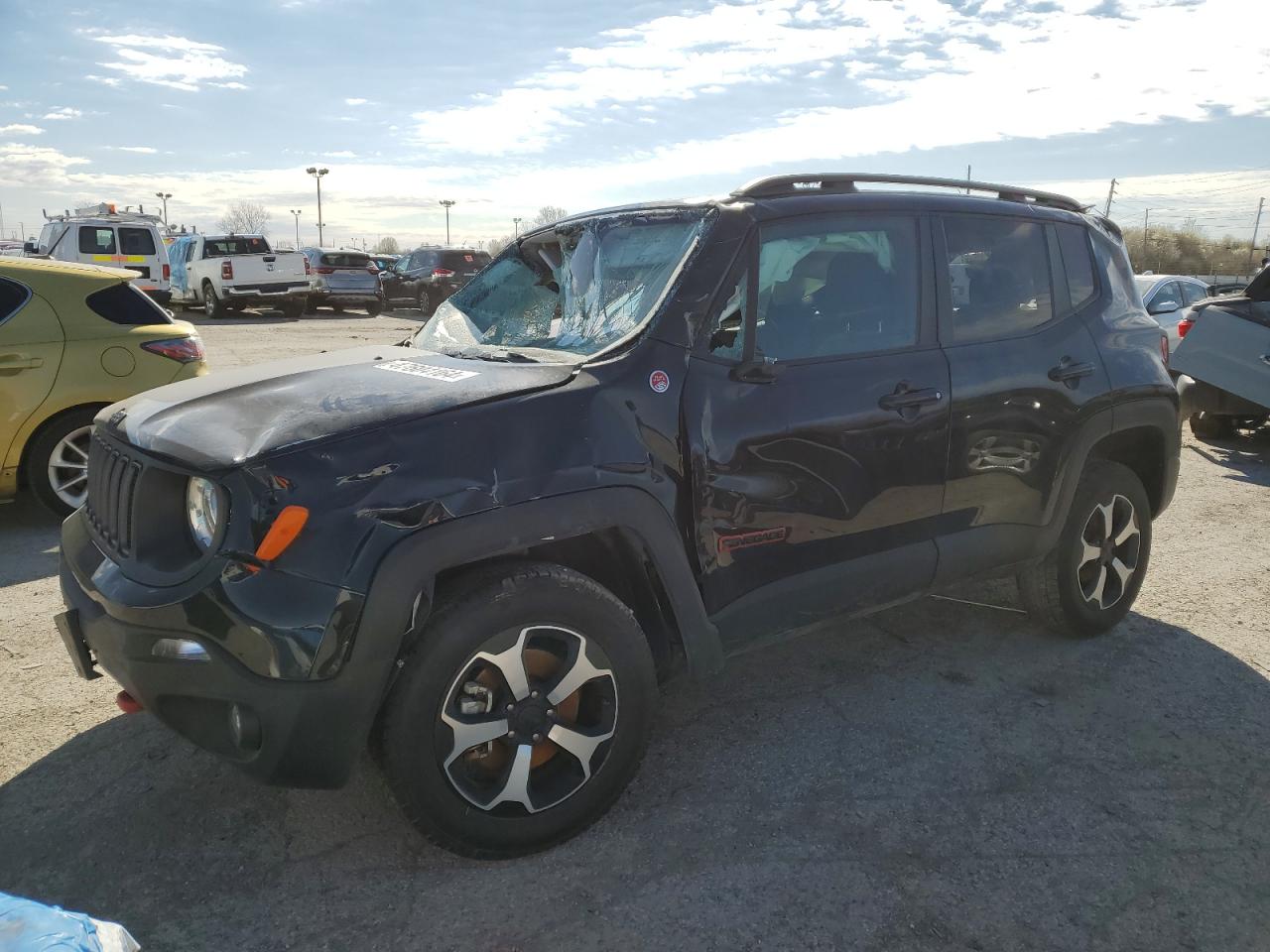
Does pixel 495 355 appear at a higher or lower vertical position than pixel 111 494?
higher

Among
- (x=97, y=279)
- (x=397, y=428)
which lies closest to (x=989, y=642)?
(x=397, y=428)

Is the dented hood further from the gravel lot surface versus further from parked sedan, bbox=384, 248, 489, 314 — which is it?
parked sedan, bbox=384, 248, 489, 314

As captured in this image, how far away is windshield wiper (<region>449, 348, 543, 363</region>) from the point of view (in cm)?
306

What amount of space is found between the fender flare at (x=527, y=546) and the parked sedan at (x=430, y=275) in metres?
21.8

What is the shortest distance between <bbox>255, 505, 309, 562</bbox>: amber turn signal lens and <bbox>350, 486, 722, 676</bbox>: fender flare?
22cm

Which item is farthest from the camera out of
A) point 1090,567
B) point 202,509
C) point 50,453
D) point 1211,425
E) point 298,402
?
point 1211,425

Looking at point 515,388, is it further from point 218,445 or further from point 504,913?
point 504,913

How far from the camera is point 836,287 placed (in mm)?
3303

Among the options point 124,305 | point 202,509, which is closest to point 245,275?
point 124,305

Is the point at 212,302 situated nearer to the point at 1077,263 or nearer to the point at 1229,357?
the point at 1229,357

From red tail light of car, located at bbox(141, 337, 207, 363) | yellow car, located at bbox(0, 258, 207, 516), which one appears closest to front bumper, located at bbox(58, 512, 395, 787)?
yellow car, located at bbox(0, 258, 207, 516)

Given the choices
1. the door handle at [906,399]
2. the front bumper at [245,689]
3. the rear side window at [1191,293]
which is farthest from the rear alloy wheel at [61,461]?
the rear side window at [1191,293]

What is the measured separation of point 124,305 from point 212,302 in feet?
63.7

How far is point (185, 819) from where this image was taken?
2.87 metres
